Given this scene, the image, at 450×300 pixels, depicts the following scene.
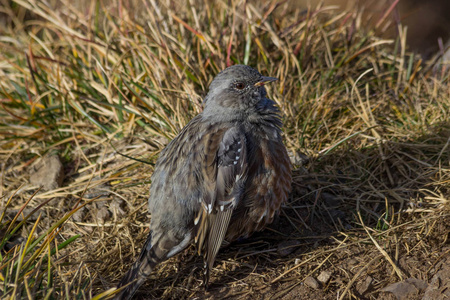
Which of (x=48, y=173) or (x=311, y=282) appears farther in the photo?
(x=48, y=173)

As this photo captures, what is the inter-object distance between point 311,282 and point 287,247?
0.42 m

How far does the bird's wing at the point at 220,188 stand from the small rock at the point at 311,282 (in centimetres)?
69

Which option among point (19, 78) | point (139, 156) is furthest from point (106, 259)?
point (19, 78)

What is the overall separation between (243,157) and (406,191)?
1574mm

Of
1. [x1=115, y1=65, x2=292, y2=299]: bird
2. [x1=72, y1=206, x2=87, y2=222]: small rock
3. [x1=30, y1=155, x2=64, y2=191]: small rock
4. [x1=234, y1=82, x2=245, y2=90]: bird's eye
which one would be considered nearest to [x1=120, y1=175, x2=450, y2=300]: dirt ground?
[x1=115, y1=65, x2=292, y2=299]: bird

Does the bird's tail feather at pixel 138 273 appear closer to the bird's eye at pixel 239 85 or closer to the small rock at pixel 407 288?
the bird's eye at pixel 239 85

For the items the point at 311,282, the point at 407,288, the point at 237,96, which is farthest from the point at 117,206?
the point at 407,288

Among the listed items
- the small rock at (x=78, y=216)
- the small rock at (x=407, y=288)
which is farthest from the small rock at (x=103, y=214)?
the small rock at (x=407, y=288)

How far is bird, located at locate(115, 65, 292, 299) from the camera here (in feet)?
11.6

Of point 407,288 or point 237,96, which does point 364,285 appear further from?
point 237,96

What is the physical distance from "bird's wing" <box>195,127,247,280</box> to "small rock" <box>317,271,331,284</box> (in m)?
→ 0.77

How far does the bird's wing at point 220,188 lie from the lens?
139 inches

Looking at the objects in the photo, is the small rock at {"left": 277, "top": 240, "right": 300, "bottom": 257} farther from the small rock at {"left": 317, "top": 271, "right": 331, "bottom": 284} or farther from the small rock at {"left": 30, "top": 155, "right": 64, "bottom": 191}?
the small rock at {"left": 30, "top": 155, "right": 64, "bottom": 191}

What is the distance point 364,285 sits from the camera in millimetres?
3334
